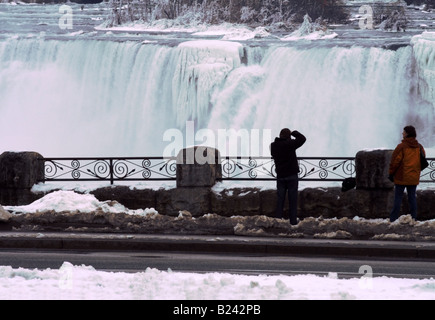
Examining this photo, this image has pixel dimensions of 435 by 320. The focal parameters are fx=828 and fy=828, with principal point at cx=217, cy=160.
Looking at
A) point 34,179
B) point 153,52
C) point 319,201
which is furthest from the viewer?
point 153,52

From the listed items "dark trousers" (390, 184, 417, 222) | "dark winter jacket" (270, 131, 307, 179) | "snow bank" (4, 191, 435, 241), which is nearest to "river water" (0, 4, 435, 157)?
"snow bank" (4, 191, 435, 241)

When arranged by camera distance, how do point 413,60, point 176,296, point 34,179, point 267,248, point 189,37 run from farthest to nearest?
1. point 189,37
2. point 413,60
3. point 34,179
4. point 267,248
5. point 176,296

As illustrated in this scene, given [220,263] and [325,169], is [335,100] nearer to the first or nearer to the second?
[325,169]

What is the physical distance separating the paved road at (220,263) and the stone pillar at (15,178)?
4.43 metres

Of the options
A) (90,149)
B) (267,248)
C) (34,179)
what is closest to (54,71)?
(90,149)

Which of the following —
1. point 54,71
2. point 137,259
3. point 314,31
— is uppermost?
point 314,31

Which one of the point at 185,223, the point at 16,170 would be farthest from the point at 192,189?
the point at 16,170

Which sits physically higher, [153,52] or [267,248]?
[153,52]

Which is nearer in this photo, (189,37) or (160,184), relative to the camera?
(160,184)

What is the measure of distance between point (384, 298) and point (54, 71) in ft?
134

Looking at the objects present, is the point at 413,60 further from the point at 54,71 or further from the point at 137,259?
the point at 137,259

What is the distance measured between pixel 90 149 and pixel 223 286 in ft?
124

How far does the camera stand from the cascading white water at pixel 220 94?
41.5 metres

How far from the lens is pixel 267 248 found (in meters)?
11.9
